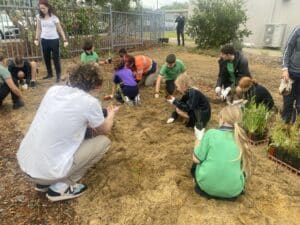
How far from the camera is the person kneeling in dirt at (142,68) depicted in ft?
19.9

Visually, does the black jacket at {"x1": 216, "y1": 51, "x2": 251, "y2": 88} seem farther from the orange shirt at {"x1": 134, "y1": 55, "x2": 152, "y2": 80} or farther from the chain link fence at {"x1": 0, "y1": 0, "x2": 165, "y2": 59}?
the chain link fence at {"x1": 0, "y1": 0, "x2": 165, "y2": 59}

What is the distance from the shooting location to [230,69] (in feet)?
17.5

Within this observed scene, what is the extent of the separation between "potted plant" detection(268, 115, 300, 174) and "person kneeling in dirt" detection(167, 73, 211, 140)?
2.95ft

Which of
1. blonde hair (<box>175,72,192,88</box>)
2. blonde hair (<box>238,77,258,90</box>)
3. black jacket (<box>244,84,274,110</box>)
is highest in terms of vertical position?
blonde hair (<box>175,72,192,88</box>)

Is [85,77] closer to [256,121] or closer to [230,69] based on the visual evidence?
[256,121]

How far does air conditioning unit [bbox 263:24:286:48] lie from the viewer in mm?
14266

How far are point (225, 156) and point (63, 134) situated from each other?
4.52 ft

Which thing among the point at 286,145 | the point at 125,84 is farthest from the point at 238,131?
the point at 125,84

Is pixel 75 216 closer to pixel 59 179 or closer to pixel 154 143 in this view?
pixel 59 179

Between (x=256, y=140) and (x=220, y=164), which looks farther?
(x=256, y=140)

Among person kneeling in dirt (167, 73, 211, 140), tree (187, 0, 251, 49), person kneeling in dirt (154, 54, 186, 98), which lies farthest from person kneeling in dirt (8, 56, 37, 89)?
tree (187, 0, 251, 49)

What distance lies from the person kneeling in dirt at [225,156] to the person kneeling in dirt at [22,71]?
4.33 meters

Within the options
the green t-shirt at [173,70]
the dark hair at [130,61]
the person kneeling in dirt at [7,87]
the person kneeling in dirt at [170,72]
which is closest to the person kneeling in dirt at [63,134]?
the person kneeling in dirt at [7,87]

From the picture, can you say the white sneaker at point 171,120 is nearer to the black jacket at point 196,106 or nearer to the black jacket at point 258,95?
the black jacket at point 196,106
